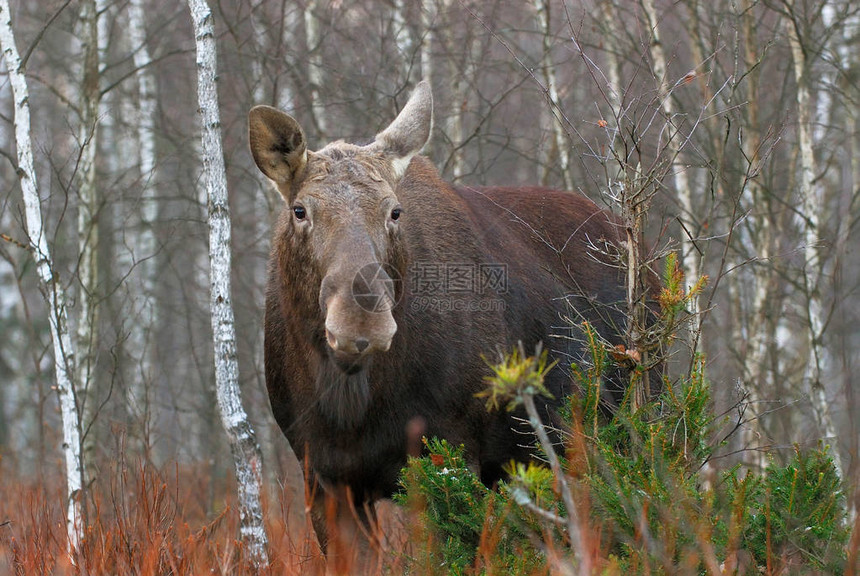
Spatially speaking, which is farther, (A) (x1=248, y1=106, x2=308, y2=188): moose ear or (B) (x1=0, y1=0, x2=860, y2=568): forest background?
(B) (x1=0, y1=0, x2=860, y2=568): forest background

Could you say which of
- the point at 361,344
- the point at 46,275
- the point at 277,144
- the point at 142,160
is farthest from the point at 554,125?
the point at 142,160

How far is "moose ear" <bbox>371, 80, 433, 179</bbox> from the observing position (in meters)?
5.33

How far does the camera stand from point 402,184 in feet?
19.2

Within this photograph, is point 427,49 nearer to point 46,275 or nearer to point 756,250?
point 756,250

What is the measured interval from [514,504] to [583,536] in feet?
2.85

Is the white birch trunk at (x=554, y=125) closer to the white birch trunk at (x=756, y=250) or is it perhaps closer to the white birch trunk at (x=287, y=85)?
the white birch trunk at (x=756, y=250)

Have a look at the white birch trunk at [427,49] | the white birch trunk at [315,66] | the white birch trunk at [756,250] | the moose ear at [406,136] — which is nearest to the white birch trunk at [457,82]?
the white birch trunk at [427,49]

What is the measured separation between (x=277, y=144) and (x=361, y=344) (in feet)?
4.64

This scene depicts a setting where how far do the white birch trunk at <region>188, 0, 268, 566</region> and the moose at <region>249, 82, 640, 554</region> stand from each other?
0.28m

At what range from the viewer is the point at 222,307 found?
5.49 metres

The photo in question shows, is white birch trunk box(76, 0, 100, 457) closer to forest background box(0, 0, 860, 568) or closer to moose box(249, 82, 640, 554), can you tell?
forest background box(0, 0, 860, 568)

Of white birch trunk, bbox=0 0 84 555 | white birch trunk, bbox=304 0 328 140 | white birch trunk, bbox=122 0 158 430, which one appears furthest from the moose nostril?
white birch trunk, bbox=122 0 158 430

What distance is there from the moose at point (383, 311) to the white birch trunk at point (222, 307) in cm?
28

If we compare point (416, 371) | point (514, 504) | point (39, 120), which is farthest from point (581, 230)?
point (39, 120)
